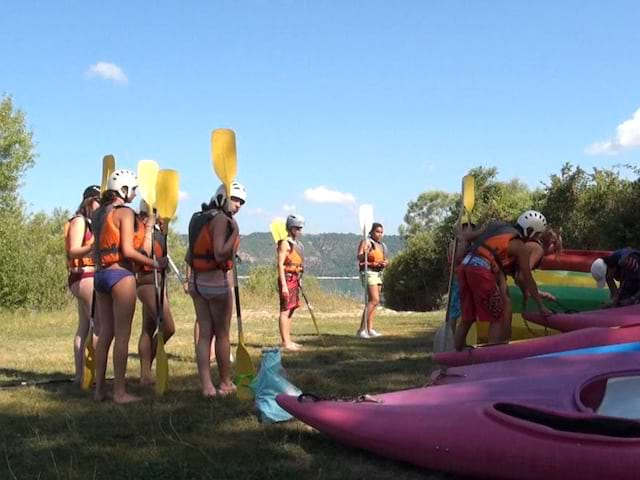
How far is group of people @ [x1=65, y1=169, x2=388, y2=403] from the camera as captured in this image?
4773 mm

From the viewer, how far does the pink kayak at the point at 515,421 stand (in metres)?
2.88

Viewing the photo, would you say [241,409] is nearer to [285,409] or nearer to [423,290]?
[285,409]

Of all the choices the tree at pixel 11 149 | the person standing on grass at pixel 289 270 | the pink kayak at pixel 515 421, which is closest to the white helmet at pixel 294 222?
the person standing on grass at pixel 289 270

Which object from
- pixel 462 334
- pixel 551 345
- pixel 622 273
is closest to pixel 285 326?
pixel 462 334

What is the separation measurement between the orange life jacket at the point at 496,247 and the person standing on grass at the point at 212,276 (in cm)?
200

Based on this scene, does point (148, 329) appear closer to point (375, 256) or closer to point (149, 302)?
point (149, 302)

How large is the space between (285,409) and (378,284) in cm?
607

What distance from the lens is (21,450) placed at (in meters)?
3.73

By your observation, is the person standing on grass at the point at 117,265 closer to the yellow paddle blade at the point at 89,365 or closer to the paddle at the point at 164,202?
the paddle at the point at 164,202

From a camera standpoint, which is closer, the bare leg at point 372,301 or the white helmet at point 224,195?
the white helmet at point 224,195

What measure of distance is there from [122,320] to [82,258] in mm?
1073

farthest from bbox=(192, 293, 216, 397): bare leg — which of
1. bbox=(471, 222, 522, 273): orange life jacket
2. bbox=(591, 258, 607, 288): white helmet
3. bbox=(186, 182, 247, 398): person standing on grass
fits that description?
bbox=(591, 258, 607, 288): white helmet

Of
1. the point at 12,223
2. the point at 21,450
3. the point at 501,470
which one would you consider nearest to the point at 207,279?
the point at 21,450

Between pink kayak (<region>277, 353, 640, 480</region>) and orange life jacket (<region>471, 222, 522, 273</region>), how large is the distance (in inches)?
61.6
